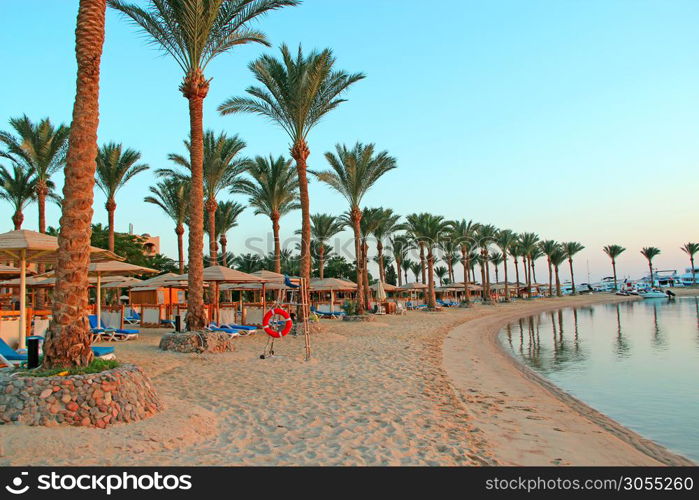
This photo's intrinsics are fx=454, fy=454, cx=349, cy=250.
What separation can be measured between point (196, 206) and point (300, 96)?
7075 mm

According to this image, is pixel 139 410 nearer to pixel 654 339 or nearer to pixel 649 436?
pixel 649 436

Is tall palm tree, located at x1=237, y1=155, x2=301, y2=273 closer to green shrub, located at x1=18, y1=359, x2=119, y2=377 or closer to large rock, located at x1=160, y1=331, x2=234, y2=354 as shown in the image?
large rock, located at x1=160, y1=331, x2=234, y2=354

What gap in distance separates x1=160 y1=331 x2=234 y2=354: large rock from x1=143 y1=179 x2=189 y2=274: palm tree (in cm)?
1761

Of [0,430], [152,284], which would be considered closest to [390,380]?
[0,430]

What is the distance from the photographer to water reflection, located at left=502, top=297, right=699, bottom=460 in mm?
7966

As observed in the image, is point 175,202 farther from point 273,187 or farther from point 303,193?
point 303,193

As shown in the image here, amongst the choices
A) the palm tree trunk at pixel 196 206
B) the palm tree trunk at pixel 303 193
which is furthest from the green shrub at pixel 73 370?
the palm tree trunk at pixel 303 193

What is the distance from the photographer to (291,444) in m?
4.70

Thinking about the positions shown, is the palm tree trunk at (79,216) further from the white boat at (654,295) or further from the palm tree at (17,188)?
the white boat at (654,295)

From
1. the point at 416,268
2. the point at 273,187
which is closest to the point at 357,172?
the point at 273,187

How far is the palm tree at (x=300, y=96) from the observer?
53.6 feet

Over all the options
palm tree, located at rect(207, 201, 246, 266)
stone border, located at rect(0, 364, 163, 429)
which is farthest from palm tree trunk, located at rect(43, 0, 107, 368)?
palm tree, located at rect(207, 201, 246, 266)

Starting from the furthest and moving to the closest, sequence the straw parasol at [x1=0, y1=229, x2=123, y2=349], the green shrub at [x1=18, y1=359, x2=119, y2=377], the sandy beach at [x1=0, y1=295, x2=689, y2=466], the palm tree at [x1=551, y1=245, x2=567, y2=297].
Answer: the palm tree at [x1=551, y1=245, x2=567, y2=297] < the straw parasol at [x1=0, y1=229, x2=123, y2=349] < the green shrub at [x1=18, y1=359, x2=119, y2=377] < the sandy beach at [x1=0, y1=295, x2=689, y2=466]

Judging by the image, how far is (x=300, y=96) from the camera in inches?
653
